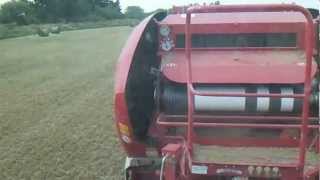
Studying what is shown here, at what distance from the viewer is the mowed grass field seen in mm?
5613

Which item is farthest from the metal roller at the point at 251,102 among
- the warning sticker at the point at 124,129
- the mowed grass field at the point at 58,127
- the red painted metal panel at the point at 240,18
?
the mowed grass field at the point at 58,127

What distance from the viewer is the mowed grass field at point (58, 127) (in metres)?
5.61

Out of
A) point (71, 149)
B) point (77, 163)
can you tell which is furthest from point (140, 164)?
point (71, 149)

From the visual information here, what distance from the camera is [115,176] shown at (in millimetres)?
5332

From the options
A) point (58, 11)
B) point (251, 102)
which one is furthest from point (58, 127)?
point (58, 11)

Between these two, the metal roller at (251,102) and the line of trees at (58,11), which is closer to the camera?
the metal roller at (251,102)

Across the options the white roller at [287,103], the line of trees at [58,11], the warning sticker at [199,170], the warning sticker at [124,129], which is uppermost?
the white roller at [287,103]

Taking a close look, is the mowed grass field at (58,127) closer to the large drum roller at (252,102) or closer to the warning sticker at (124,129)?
the warning sticker at (124,129)

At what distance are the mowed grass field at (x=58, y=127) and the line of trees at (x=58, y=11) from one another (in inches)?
1485

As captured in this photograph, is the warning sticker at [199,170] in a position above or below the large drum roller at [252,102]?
below

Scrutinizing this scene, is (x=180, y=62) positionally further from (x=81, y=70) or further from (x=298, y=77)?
(x=81, y=70)

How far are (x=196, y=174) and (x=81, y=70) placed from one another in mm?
12675

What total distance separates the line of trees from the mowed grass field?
1485 inches

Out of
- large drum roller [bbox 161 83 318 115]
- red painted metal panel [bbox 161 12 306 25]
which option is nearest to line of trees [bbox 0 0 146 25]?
red painted metal panel [bbox 161 12 306 25]
